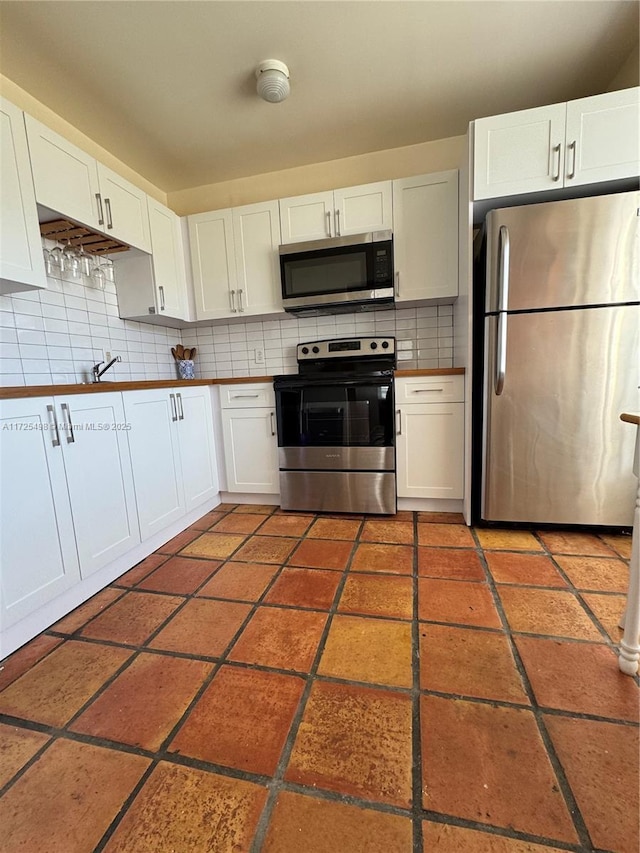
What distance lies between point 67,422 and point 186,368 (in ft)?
5.08

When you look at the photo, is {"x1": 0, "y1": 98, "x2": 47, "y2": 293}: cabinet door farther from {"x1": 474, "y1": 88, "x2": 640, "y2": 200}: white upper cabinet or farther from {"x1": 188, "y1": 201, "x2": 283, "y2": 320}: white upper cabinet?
{"x1": 474, "y1": 88, "x2": 640, "y2": 200}: white upper cabinet

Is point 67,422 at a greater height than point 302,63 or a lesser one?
lesser

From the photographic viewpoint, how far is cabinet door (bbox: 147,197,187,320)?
238 centimetres

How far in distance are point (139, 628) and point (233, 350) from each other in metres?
2.14

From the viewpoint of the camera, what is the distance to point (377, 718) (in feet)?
3.14

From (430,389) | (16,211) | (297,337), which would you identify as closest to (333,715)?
(430,389)

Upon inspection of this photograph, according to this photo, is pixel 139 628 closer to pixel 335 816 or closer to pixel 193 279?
pixel 335 816

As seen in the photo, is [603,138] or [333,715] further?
[603,138]

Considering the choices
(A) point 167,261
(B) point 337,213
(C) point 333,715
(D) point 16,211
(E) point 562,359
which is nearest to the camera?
(C) point 333,715

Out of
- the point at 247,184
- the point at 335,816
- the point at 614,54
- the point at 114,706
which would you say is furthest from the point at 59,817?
the point at 614,54

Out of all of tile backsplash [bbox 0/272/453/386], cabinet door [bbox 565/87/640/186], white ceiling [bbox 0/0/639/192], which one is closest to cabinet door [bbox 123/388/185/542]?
tile backsplash [bbox 0/272/453/386]

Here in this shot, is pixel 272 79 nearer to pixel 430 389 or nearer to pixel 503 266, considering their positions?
pixel 503 266

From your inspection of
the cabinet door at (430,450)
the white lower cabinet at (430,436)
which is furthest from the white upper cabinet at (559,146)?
the cabinet door at (430,450)

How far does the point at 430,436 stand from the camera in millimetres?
2227
